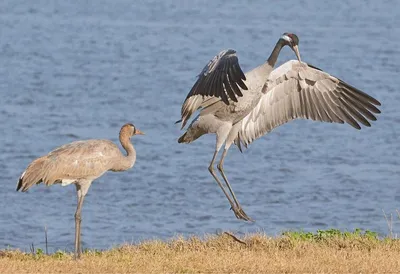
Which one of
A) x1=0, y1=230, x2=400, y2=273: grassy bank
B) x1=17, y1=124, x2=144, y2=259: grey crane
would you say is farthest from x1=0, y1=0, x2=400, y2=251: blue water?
x1=0, y1=230, x2=400, y2=273: grassy bank

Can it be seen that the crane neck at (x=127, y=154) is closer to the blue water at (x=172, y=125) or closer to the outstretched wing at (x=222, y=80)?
the outstretched wing at (x=222, y=80)

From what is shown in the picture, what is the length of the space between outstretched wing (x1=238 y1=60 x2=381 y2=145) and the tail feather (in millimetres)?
2873

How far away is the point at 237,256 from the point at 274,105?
9.63 ft

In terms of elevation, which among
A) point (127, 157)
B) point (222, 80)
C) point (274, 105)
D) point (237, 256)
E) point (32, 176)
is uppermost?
point (222, 80)

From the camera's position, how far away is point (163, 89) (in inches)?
790

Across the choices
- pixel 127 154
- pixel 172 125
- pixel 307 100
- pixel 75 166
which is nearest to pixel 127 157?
pixel 127 154

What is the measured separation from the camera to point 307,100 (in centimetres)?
1166

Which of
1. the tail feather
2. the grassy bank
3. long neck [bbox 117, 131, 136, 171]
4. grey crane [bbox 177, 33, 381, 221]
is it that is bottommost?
the grassy bank

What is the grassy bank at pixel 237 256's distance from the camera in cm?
857

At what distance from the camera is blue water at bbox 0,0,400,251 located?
14133mm

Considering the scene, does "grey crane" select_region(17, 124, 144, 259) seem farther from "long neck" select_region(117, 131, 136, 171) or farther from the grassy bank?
the grassy bank

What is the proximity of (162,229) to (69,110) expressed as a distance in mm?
5660

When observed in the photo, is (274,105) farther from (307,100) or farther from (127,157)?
(127,157)

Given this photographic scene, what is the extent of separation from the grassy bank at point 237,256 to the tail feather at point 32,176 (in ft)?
1.87
